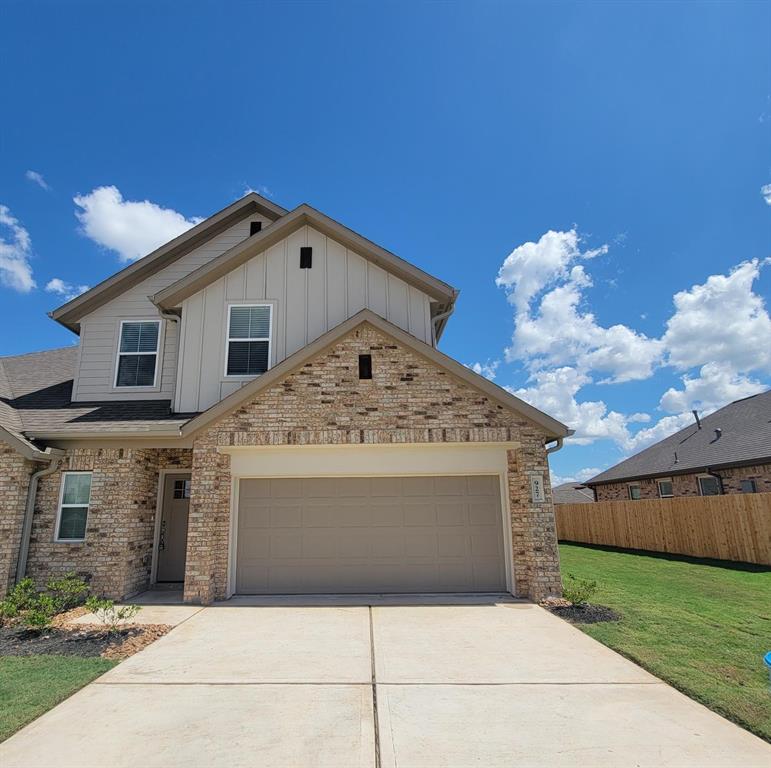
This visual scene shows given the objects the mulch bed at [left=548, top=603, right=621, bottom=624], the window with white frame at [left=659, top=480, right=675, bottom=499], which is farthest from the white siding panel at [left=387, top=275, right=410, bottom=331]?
the window with white frame at [left=659, top=480, right=675, bottom=499]

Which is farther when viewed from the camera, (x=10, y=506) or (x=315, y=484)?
(x=315, y=484)

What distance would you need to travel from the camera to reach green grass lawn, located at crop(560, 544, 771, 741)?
14.3ft

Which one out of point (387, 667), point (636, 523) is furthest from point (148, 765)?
point (636, 523)

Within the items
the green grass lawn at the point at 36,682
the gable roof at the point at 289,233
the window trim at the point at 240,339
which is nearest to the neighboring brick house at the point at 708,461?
the gable roof at the point at 289,233

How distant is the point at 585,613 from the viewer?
731 centimetres

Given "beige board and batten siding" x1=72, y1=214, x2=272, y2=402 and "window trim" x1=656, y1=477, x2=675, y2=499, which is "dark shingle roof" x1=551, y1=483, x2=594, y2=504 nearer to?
"window trim" x1=656, y1=477, x2=675, y2=499

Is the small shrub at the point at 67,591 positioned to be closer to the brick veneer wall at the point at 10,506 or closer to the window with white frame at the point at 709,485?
the brick veneer wall at the point at 10,506

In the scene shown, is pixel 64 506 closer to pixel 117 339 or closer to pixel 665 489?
pixel 117 339

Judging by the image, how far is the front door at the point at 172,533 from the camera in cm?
979

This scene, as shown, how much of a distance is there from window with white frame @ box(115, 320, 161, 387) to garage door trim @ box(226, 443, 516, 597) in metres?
3.62

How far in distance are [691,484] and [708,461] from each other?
4.35ft

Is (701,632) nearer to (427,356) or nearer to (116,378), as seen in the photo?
(427,356)

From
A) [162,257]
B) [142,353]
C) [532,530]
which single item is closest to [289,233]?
[162,257]

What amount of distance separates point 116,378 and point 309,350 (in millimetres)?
5096
